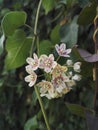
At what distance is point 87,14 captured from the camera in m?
0.85

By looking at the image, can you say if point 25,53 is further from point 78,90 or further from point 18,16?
point 78,90

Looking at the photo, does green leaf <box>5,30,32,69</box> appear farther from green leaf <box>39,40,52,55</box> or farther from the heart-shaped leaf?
the heart-shaped leaf

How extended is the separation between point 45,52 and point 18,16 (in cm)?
10

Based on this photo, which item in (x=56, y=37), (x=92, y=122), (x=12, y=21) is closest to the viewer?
(x=92, y=122)

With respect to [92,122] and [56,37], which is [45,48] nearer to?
[56,37]

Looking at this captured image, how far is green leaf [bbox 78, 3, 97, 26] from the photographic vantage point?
84 centimetres

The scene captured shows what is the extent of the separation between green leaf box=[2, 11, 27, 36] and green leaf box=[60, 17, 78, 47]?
0.10m

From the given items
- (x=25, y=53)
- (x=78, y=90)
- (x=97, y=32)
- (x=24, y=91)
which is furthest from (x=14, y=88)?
(x=97, y=32)

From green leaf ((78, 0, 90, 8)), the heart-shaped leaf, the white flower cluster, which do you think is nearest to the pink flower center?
the white flower cluster

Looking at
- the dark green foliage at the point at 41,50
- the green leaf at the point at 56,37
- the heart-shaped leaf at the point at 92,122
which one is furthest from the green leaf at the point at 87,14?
the heart-shaped leaf at the point at 92,122

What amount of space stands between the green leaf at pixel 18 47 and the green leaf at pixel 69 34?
0.26 ft

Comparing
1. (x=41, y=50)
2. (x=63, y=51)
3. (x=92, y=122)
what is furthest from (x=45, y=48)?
(x=92, y=122)

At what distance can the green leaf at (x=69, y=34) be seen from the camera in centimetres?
88

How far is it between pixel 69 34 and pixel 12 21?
0.44ft
